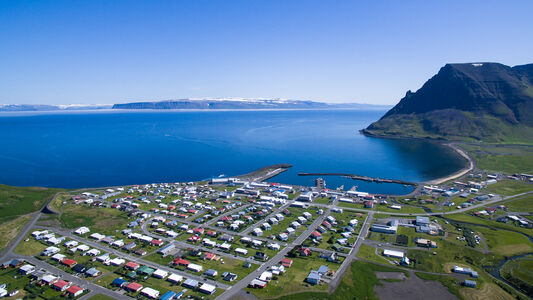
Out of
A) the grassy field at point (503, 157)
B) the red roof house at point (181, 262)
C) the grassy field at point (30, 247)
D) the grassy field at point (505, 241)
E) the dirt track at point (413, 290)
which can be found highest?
the grassy field at point (503, 157)

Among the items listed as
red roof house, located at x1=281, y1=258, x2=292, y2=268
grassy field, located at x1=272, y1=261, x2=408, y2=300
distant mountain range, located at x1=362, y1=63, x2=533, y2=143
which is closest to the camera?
grassy field, located at x1=272, y1=261, x2=408, y2=300

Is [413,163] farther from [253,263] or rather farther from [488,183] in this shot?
[253,263]

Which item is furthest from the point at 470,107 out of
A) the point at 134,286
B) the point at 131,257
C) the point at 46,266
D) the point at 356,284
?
the point at 46,266

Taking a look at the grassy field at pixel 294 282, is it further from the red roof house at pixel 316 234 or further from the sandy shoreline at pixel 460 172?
the sandy shoreline at pixel 460 172

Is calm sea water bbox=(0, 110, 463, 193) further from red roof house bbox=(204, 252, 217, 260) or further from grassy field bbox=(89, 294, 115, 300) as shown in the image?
grassy field bbox=(89, 294, 115, 300)

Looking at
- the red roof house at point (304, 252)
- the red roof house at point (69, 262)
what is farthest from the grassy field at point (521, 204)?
the red roof house at point (69, 262)

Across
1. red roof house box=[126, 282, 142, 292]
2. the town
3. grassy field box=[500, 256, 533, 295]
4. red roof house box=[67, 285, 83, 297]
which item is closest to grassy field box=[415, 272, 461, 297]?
the town
